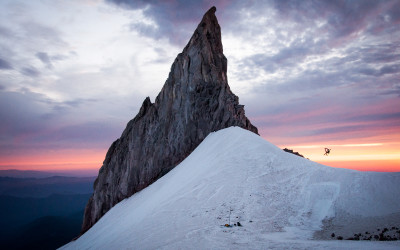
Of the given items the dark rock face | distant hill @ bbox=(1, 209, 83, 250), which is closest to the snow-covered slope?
the dark rock face

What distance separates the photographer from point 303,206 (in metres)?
13.2

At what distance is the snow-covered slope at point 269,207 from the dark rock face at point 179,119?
11.2 m

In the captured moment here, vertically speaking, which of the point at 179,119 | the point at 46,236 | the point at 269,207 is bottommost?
the point at 46,236

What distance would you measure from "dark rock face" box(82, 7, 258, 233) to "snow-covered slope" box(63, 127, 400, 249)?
1119 cm

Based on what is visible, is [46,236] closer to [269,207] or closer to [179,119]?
[179,119]

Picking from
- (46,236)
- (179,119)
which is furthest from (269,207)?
(46,236)

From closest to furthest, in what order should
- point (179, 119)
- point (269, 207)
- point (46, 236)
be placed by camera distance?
point (269, 207)
point (179, 119)
point (46, 236)

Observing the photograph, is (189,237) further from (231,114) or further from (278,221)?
(231,114)

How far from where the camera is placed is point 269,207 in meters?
13.2

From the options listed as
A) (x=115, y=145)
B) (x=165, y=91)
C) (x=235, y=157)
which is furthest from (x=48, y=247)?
(x=235, y=157)

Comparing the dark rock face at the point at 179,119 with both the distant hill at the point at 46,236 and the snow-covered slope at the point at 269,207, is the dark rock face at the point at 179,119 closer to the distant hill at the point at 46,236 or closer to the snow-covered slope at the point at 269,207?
the snow-covered slope at the point at 269,207

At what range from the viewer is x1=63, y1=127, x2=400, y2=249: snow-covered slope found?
10.2 meters

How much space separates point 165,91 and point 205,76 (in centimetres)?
685

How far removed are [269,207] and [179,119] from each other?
20.6 metres
